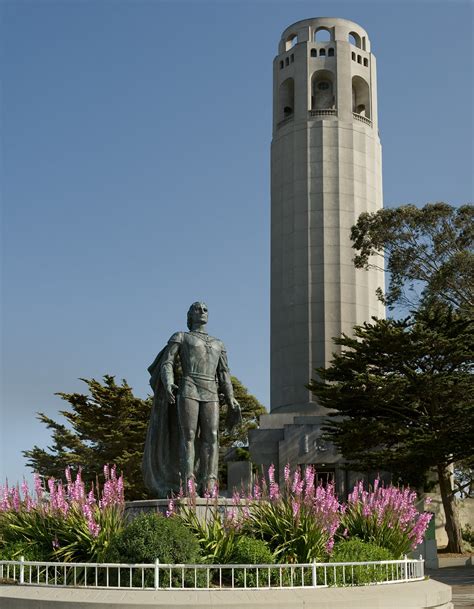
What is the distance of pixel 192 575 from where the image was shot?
905cm

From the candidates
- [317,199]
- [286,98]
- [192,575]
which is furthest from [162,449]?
[286,98]

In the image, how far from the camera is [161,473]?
13.1 m

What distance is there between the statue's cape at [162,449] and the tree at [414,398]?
16753 millimetres

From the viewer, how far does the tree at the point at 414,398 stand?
28.9 metres

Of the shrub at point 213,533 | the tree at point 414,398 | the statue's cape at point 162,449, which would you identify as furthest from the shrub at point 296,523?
the tree at point 414,398

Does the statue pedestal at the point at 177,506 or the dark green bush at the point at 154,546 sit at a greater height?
the statue pedestal at the point at 177,506

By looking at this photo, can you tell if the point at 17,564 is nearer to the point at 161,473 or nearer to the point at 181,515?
the point at 181,515

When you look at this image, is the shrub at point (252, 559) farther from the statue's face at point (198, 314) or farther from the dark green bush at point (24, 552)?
the statue's face at point (198, 314)

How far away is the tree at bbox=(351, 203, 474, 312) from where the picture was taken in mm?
28422

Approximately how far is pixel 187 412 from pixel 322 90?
36.5m

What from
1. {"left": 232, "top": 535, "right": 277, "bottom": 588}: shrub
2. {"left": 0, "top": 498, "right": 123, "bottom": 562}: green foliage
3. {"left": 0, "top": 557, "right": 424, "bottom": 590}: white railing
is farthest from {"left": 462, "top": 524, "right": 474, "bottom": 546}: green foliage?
{"left": 0, "top": 498, "right": 123, "bottom": 562}: green foliage

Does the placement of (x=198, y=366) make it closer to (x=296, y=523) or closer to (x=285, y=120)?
(x=296, y=523)

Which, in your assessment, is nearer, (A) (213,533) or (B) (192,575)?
(B) (192,575)

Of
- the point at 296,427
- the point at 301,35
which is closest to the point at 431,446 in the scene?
the point at 296,427
